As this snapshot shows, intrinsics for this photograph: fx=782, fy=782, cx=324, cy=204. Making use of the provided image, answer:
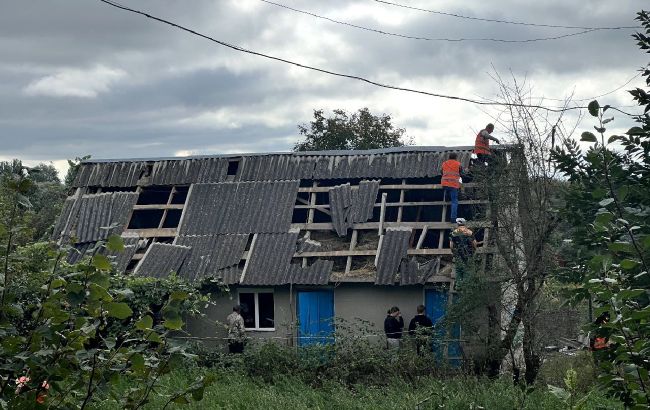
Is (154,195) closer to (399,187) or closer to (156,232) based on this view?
(156,232)

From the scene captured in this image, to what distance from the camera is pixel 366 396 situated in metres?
12.6

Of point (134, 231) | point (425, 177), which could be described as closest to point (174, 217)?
point (134, 231)

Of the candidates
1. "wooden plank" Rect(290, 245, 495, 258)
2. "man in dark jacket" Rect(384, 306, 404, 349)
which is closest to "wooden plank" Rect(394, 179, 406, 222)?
"wooden plank" Rect(290, 245, 495, 258)

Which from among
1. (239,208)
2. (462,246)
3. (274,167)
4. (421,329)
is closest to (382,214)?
(462,246)

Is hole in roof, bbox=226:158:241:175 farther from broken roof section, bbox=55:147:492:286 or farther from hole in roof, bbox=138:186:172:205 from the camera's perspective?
hole in roof, bbox=138:186:172:205

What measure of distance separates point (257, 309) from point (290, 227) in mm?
2343

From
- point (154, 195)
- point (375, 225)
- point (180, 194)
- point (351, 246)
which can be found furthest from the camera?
point (154, 195)

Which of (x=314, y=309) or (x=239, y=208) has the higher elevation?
(x=239, y=208)

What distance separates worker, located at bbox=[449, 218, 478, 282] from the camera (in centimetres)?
1634

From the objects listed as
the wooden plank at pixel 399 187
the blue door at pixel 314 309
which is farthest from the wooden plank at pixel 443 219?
the blue door at pixel 314 309

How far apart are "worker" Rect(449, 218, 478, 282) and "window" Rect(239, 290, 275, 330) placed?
478cm

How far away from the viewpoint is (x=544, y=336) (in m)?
14.8

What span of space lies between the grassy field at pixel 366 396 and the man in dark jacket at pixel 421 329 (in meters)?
1.54

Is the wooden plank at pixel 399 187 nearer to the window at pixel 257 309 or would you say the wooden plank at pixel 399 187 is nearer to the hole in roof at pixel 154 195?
the window at pixel 257 309
